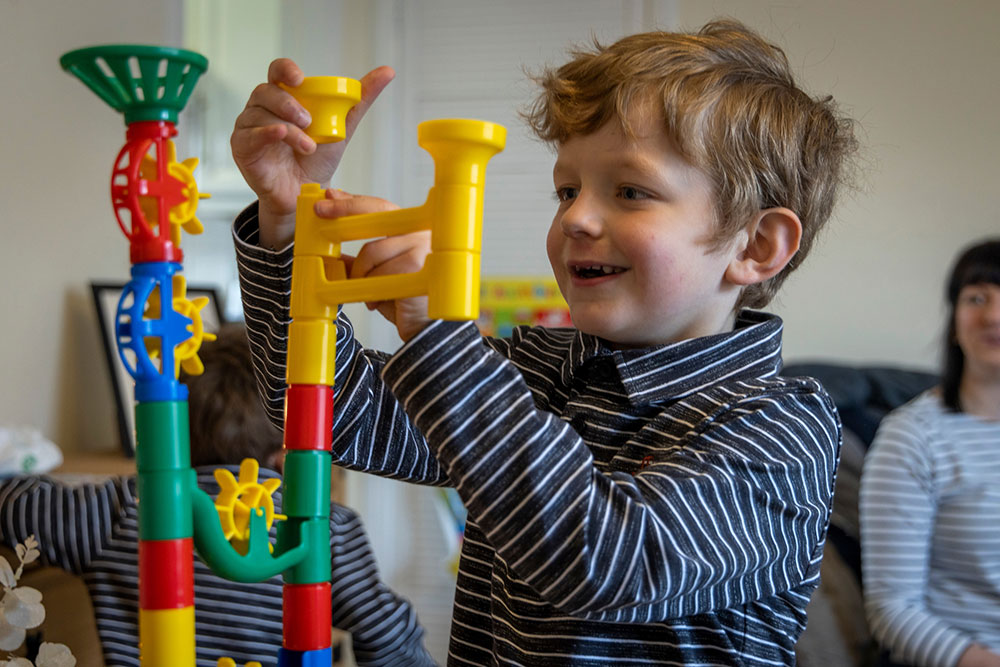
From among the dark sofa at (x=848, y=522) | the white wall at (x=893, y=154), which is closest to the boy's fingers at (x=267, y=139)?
the dark sofa at (x=848, y=522)

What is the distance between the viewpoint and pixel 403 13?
3.09 meters

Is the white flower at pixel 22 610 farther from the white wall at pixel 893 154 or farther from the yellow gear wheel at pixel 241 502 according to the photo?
the white wall at pixel 893 154

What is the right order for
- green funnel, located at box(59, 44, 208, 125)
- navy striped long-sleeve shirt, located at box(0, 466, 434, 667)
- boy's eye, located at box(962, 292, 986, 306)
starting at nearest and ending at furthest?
green funnel, located at box(59, 44, 208, 125)
navy striped long-sleeve shirt, located at box(0, 466, 434, 667)
boy's eye, located at box(962, 292, 986, 306)

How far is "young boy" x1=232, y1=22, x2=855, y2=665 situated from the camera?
57 cm

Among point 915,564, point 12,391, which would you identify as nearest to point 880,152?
point 915,564

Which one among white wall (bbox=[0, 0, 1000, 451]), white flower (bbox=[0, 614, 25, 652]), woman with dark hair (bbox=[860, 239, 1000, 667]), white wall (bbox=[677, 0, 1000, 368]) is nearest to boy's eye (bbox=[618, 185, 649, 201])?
white flower (bbox=[0, 614, 25, 652])

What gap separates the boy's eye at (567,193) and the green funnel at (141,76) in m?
0.38

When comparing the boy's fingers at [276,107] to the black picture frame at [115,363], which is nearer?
the boy's fingers at [276,107]

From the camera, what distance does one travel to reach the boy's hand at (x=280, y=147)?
625 millimetres

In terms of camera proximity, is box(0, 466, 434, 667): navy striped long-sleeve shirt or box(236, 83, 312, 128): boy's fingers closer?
box(236, 83, 312, 128): boy's fingers

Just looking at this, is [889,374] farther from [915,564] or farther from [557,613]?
[557,613]

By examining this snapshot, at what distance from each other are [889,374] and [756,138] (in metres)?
1.89

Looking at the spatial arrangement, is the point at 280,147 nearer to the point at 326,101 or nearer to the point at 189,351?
the point at 326,101

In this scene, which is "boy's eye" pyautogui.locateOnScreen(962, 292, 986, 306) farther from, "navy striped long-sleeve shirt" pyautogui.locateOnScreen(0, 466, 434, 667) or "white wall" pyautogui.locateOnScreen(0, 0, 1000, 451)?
"navy striped long-sleeve shirt" pyautogui.locateOnScreen(0, 466, 434, 667)
